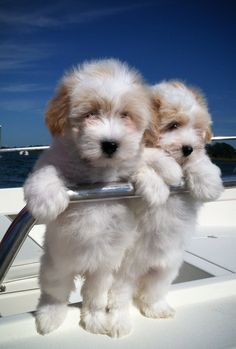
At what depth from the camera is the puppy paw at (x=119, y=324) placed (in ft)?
4.78

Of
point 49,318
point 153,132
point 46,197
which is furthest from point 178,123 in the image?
point 49,318

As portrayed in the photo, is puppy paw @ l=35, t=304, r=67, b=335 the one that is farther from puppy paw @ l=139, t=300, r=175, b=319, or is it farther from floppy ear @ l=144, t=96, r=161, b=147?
floppy ear @ l=144, t=96, r=161, b=147

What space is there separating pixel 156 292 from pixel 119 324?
0.21 m

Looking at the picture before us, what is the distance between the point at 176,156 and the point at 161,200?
0.24m

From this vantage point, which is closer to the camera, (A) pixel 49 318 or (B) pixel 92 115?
(B) pixel 92 115

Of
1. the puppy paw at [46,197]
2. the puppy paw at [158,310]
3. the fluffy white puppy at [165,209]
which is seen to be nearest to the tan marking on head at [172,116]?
the fluffy white puppy at [165,209]

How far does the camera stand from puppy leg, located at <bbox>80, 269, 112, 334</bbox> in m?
1.42

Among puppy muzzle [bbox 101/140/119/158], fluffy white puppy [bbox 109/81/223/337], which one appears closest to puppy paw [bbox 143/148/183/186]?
fluffy white puppy [bbox 109/81/223/337]

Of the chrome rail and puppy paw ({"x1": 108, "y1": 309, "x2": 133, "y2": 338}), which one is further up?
the chrome rail

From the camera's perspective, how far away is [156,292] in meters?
1.58

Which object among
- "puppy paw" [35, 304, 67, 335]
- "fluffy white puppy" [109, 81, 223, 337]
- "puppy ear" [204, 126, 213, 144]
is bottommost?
"puppy paw" [35, 304, 67, 335]

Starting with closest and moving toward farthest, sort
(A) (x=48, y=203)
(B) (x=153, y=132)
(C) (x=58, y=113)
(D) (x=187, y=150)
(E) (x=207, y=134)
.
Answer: (A) (x=48, y=203) → (C) (x=58, y=113) → (B) (x=153, y=132) → (D) (x=187, y=150) → (E) (x=207, y=134)

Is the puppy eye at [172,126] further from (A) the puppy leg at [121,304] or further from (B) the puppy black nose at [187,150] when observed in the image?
(A) the puppy leg at [121,304]

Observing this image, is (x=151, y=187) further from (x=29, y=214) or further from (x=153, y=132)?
(x=29, y=214)
